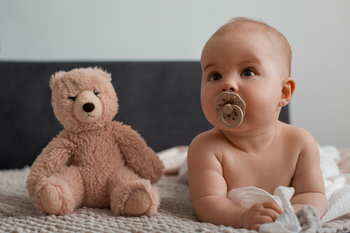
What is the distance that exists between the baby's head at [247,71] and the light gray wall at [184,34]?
4.04 ft

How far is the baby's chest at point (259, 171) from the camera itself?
708mm

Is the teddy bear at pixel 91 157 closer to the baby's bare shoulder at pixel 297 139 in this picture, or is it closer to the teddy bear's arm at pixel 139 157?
the teddy bear's arm at pixel 139 157

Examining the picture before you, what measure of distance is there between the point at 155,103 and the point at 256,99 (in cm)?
103

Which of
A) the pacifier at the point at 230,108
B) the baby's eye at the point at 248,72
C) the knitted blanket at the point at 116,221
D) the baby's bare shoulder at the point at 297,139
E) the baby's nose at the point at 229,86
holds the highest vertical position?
the baby's eye at the point at 248,72

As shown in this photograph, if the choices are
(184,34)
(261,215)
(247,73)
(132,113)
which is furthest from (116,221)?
(184,34)

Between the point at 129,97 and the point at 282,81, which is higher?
the point at 282,81

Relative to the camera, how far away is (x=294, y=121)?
2074 mm

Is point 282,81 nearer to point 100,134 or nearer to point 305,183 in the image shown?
point 305,183

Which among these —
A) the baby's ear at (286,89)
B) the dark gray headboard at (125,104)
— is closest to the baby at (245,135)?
the baby's ear at (286,89)

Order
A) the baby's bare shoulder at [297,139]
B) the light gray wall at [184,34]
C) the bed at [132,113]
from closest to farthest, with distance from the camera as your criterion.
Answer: the baby's bare shoulder at [297,139], the bed at [132,113], the light gray wall at [184,34]

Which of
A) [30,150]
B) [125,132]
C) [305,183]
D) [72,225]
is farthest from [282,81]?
[30,150]

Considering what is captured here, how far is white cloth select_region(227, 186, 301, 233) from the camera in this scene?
0.51m

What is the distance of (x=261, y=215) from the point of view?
1.81 ft

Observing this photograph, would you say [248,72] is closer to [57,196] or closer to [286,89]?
[286,89]
